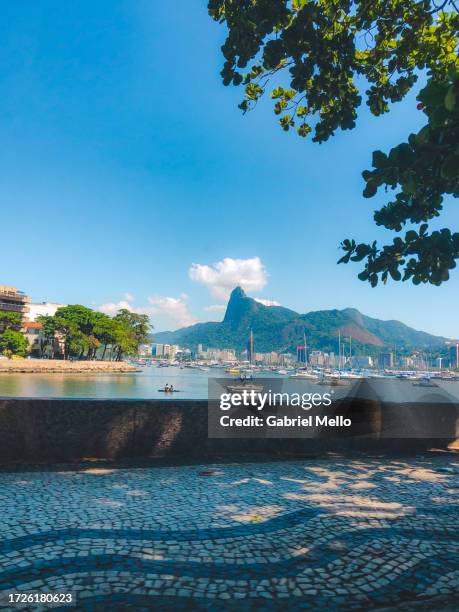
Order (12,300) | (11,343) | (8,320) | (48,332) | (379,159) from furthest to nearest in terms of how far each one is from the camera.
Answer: (12,300), (48,332), (8,320), (11,343), (379,159)

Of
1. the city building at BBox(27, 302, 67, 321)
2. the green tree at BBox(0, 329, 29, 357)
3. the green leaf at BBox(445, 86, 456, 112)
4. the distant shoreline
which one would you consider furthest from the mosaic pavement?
the city building at BBox(27, 302, 67, 321)

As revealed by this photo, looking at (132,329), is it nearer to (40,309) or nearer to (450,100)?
(40,309)

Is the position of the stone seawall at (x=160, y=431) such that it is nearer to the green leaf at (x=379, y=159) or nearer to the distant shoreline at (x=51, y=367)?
the green leaf at (x=379, y=159)

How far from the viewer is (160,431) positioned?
7027 mm

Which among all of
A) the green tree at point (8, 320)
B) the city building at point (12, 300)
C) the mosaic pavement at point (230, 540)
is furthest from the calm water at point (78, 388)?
the city building at point (12, 300)

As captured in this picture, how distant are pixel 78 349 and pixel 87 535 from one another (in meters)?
95.2

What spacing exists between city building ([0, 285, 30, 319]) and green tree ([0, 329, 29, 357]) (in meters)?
16.1

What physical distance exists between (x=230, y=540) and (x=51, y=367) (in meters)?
84.6

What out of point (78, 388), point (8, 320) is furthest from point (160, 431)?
point (8, 320)

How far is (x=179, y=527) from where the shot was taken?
3.97m

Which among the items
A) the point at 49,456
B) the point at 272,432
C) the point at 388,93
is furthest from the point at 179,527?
the point at 388,93

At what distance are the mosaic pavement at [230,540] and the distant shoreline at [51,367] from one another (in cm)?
7906

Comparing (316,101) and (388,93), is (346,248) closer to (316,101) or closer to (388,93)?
(316,101)

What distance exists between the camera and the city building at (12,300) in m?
99.8
